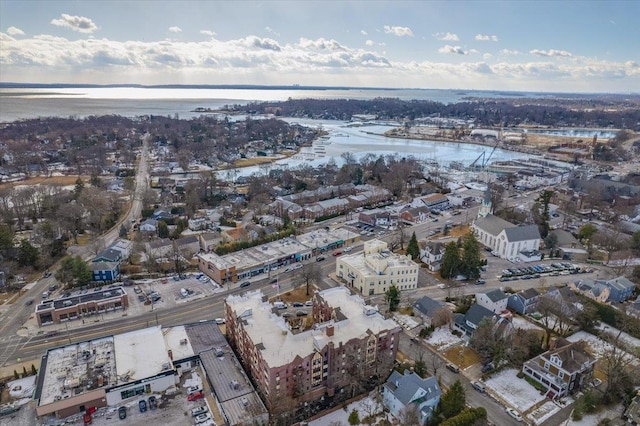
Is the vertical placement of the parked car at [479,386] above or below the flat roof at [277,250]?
below

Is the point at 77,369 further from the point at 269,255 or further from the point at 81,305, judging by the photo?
the point at 269,255

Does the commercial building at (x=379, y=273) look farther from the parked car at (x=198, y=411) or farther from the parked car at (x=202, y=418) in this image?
the parked car at (x=202, y=418)

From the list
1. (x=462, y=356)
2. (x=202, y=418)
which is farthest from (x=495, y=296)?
(x=202, y=418)

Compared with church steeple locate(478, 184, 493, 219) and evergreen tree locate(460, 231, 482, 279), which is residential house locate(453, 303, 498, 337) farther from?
church steeple locate(478, 184, 493, 219)

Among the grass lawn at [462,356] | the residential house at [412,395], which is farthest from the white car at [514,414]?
the residential house at [412,395]

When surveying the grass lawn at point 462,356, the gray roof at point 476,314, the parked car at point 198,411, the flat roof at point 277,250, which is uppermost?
the gray roof at point 476,314

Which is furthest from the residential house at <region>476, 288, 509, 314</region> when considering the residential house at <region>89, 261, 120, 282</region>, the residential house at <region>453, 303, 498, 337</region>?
the residential house at <region>89, 261, 120, 282</region>
